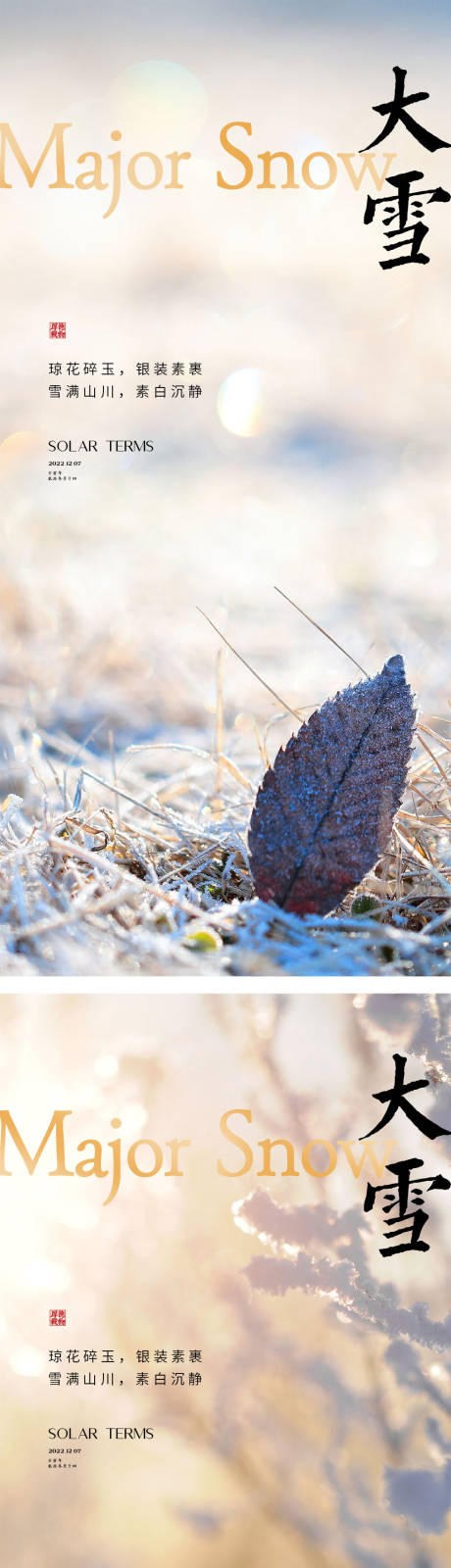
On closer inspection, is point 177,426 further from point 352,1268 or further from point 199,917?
point 352,1268

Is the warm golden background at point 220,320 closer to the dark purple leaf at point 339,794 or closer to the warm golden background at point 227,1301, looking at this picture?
the dark purple leaf at point 339,794

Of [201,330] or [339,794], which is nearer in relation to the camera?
[339,794]

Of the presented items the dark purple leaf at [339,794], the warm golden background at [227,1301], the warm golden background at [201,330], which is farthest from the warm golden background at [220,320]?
the warm golden background at [227,1301]

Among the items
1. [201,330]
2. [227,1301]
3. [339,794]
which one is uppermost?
[201,330]

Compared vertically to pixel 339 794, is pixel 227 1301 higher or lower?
lower

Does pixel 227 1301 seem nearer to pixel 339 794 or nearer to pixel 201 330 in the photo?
pixel 339 794

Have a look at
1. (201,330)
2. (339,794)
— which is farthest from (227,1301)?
(201,330)
